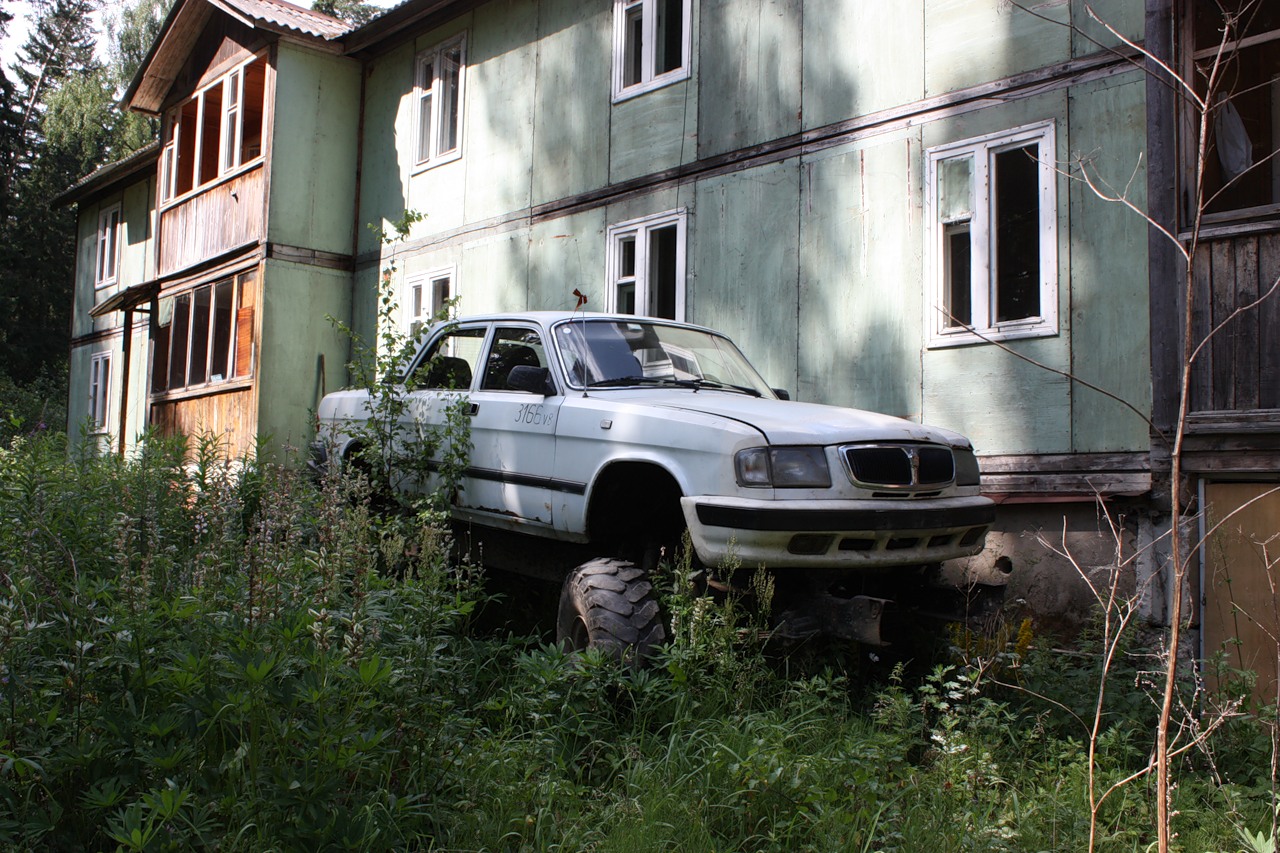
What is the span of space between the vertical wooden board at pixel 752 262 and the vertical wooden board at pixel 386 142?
5.93m

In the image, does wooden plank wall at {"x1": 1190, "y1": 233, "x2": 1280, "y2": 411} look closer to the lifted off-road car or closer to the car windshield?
the lifted off-road car

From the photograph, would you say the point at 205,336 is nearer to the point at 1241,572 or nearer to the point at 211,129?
the point at 211,129

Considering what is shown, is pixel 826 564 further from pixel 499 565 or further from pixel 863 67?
pixel 863 67

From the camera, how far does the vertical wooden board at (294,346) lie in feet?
47.2

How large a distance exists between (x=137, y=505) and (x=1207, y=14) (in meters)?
7.29

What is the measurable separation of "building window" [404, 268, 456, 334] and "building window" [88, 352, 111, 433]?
11.9 meters

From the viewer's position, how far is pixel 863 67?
29.4 feet

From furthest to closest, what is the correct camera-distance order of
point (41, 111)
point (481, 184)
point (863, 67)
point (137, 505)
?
point (41, 111) < point (481, 184) < point (863, 67) < point (137, 505)

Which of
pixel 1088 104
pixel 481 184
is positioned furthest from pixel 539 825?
pixel 481 184

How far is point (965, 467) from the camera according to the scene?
5.38 metres

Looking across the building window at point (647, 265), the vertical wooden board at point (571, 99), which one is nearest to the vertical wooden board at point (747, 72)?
the building window at point (647, 265)

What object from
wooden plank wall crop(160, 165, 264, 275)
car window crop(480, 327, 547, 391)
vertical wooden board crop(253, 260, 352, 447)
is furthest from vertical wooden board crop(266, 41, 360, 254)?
car window crop(480, 327, 547, 391)

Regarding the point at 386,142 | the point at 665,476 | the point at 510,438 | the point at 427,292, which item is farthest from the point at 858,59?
the point at 386,142

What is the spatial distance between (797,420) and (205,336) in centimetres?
1421
